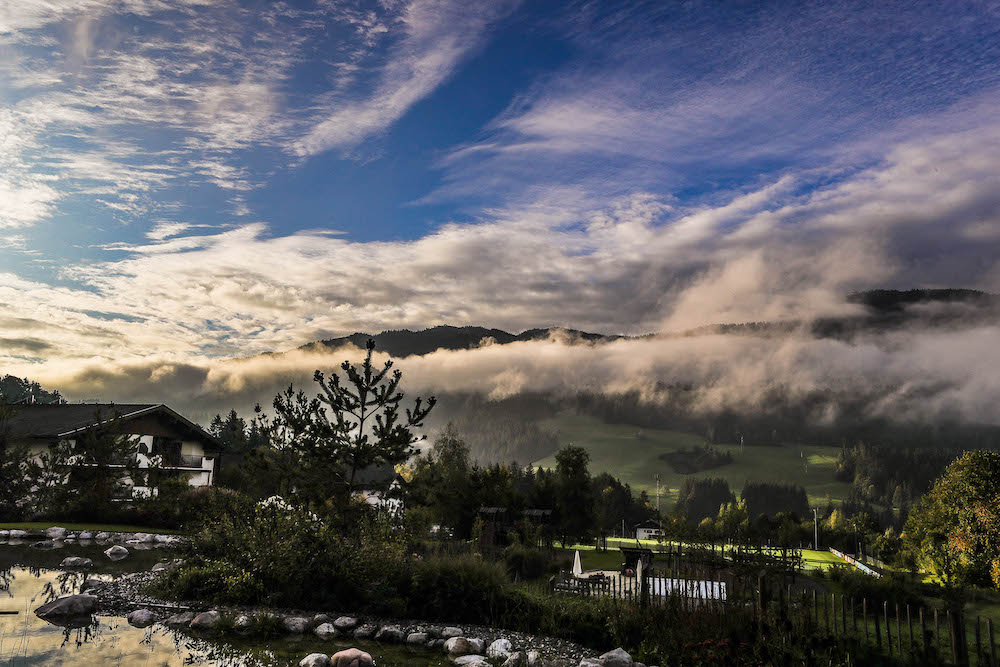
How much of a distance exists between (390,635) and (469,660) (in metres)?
2.52

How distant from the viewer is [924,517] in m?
42.8

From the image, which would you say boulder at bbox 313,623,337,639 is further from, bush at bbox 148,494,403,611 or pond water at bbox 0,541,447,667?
bush at bbox 148,494,403,611

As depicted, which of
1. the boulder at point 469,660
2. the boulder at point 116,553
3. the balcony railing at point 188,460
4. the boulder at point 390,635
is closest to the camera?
the boulder at point 469,660

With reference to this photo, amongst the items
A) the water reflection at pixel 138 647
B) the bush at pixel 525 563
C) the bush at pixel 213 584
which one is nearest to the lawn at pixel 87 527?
the bush at pixel 213 584

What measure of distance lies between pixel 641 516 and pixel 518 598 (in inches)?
4790

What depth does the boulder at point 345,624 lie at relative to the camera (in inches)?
627

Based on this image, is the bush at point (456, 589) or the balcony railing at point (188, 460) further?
the balcony railing at point (188, 460)

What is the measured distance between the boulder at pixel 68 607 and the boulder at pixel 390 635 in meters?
7.14

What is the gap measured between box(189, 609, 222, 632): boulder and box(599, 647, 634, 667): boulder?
856cm

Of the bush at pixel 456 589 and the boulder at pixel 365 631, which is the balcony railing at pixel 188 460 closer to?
the bush at pixel 456 589

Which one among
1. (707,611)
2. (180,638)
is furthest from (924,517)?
(180,638)

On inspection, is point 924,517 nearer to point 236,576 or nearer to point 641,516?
point 236,576

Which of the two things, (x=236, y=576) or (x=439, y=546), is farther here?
(x=439, y=546)

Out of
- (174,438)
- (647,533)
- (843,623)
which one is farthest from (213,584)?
(647,533)
